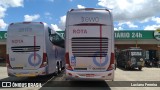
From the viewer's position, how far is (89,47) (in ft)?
51.5

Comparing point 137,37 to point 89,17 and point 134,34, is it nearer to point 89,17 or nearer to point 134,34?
point 134,34

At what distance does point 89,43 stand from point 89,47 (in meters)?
0.19

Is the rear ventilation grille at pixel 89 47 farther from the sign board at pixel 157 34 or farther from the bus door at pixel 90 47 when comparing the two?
the sign board at pixel 157 34

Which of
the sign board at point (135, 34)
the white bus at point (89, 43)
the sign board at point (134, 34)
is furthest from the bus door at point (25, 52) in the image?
the sign board at point (134, 34)

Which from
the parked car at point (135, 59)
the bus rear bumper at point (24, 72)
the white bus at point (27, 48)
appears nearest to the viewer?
the bus rear bumper at point (24, 72)

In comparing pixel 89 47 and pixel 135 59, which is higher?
pixel 89 47

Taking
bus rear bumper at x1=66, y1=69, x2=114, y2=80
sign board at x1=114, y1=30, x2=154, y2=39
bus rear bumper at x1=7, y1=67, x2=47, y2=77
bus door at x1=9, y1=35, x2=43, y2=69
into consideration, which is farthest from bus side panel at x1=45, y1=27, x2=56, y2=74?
sign board at x1=114, y1=30, x2=154, y2=39

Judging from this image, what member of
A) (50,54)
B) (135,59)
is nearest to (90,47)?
(50,54)

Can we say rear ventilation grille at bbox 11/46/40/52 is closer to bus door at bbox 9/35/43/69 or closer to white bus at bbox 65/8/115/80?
bus door at bbox 9/35/43/69

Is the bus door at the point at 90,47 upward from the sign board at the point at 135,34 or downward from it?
downward

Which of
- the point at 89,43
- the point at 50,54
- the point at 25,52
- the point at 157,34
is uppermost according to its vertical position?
the point at 157,34

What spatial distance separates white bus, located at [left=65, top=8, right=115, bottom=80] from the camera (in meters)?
15.6

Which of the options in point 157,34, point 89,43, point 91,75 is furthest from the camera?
point 157,34

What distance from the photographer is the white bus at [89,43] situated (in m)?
15.6
